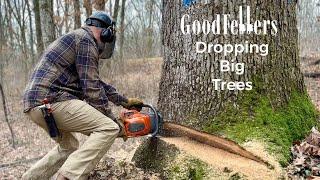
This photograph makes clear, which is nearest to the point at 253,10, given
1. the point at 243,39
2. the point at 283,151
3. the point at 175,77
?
the point at 243,39

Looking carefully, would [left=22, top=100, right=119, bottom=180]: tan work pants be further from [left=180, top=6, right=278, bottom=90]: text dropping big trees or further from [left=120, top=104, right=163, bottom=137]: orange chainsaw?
[left=180, top=6, right=278, bottom=90]: text dropping big trees

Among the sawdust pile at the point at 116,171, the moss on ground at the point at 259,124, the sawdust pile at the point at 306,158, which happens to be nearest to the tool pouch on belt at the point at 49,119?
the sawdust pile at the point at 116,171

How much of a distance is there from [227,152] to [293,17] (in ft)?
4.92

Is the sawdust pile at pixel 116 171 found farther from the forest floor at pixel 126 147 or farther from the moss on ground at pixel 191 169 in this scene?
the moss on ground at pixel 191 169

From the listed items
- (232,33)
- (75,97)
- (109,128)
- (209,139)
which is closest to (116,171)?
(109,128)

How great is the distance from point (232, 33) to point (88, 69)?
1.31 m

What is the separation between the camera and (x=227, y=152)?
11.9ft

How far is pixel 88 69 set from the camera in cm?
361

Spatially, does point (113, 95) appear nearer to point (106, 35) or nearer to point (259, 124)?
point (106, 35)

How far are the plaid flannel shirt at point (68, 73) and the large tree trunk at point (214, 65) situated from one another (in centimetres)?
72

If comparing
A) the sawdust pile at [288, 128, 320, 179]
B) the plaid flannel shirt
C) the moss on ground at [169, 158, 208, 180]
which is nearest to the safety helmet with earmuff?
the plaid flannel shirt

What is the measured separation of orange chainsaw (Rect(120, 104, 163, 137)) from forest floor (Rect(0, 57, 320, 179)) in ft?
0.64

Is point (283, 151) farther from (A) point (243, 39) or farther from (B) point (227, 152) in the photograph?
(A) point (243, 39)

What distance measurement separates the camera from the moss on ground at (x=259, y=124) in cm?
364
